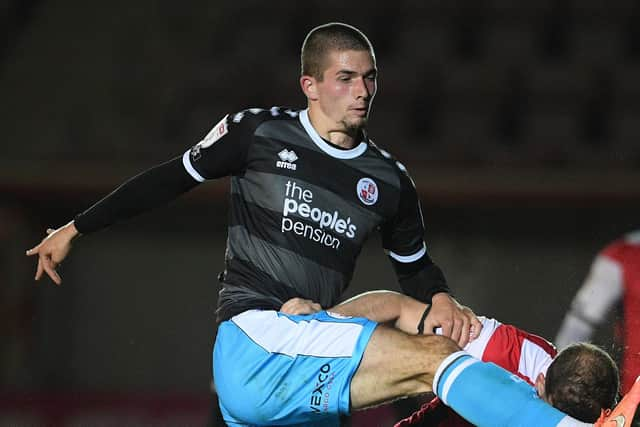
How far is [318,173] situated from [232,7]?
628 cm

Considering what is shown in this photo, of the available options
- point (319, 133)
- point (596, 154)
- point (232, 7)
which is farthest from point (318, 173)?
point (232, 7)

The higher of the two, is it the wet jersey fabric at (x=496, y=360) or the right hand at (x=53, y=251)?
the right hand at (x=53, y=251)

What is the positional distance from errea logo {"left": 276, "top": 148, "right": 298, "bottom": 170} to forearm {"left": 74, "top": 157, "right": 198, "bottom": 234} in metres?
0.28

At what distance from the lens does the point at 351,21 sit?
8711 millimetres

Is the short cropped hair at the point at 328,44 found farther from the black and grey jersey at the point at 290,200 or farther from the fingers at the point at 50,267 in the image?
the fingers at the point at 50,267

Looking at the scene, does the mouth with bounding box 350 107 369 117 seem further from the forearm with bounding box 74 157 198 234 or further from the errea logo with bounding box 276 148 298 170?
the forearm with bounding box 74 157 198 234

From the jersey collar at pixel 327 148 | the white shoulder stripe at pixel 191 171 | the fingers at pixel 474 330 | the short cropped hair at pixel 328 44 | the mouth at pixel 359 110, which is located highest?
the short cropped hair at pixel 328 44

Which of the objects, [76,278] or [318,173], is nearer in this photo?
[318,173]

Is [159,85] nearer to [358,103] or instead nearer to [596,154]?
[596,154]

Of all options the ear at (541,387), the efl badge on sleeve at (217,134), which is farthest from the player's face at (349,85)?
the ear at (541,387)

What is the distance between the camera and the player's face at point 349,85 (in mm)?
3070

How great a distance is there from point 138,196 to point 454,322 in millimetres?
1048

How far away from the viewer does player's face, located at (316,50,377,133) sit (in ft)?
10.1

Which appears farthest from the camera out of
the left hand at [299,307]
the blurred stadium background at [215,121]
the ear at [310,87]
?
the blurred stadium background at [215,121]
